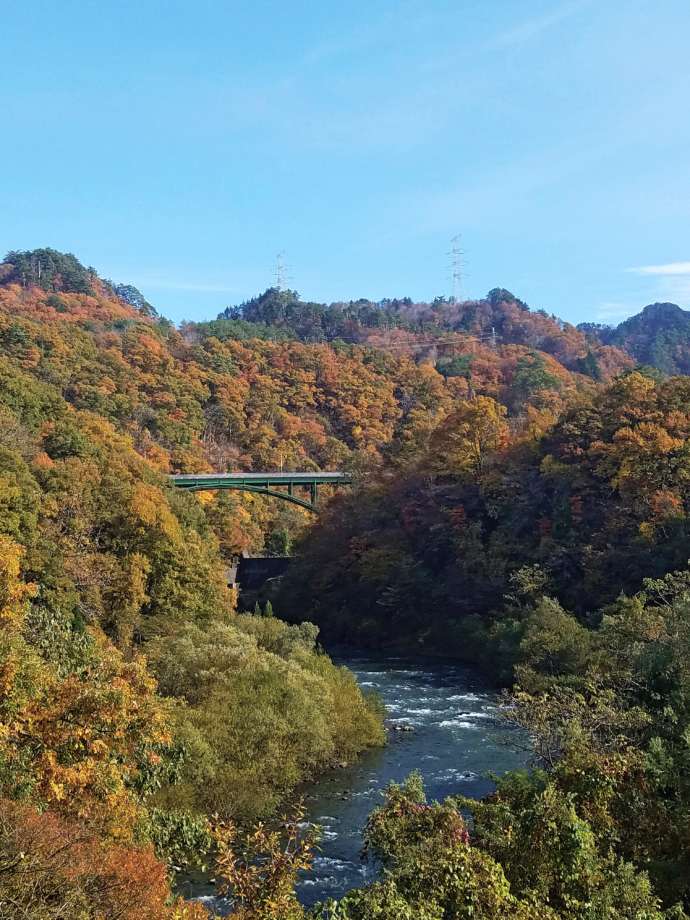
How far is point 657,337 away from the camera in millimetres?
152875

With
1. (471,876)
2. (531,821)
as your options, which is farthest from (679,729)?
(471,876)

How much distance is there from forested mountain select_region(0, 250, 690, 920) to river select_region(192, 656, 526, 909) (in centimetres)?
106

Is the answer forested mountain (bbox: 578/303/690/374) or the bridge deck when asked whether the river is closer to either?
the bridge deck

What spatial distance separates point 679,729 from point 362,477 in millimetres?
44756

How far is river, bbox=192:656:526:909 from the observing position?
1948cm

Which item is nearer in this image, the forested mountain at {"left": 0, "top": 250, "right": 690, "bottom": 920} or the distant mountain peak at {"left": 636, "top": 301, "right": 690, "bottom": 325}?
the forested mountain at {"left": 0, "top": 250, "right": 690, "bottom": 920}

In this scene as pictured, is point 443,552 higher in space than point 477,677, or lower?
higher

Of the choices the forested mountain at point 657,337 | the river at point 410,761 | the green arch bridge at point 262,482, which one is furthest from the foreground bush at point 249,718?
the forested mountain at point 657,337

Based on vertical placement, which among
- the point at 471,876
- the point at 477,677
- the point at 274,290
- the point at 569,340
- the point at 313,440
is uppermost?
the point at 274,290

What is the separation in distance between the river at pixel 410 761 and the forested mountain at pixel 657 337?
110m

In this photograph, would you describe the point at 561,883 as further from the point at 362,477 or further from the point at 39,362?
the point at 39,362

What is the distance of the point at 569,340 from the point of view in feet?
449

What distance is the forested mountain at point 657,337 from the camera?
143125mm

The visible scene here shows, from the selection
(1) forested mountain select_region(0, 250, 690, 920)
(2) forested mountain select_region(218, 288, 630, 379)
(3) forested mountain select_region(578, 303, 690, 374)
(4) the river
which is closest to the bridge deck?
(1) forested mountain select_region(0, 250, 690, 920)
